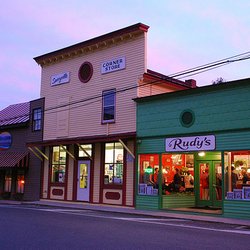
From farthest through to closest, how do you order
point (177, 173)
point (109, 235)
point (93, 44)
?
point (93, 44)
point (177, 173)
point (109, 235)

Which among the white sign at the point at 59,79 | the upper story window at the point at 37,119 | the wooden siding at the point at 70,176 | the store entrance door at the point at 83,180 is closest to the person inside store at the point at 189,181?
the store entrance door at the point at 83,180

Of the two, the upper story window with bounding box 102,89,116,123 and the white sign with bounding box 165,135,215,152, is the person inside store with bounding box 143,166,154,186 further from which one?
the upper story window with bounding box 102,89,116,123

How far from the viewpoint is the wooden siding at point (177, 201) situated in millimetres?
18742

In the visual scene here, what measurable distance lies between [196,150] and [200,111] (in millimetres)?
1651

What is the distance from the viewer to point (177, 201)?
19.1 metres

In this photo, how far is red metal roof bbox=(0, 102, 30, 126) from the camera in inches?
1102

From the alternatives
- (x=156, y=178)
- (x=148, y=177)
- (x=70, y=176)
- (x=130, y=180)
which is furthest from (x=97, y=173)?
(x=156, y=178)

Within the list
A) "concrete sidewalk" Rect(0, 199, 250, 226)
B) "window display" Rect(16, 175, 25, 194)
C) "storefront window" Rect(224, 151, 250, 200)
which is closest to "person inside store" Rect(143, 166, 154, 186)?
"concrete sidewalk" Rect(0, 199, 250, 226)

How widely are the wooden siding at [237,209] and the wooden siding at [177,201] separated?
10.8 feet

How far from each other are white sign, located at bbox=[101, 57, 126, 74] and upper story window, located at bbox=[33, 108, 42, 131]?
6.20 meters

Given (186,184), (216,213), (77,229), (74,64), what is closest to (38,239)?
(77,229)

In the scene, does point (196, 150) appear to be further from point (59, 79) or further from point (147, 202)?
point (59, 79)

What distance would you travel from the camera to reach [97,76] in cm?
2259

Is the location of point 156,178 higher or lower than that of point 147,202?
higher
